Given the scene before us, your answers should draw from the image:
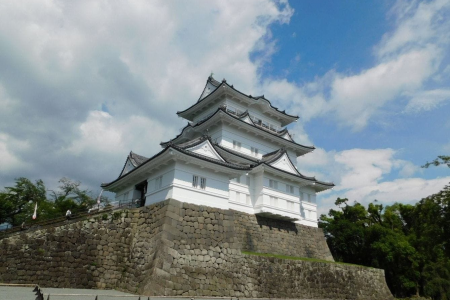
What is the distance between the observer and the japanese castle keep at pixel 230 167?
16438 millimetres

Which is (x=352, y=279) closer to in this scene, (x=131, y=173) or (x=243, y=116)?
(x=243, y=116)

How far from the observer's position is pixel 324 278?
19844 mm

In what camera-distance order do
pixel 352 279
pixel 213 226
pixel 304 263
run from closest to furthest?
1. pixel 213 226
2. pixel 304 263
3. pixel 352 279

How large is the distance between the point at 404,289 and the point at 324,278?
49.1 ft

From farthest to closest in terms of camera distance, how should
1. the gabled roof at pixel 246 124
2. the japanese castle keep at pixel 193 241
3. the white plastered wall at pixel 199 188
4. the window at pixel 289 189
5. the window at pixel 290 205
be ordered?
the gabled roof at pixel 246 124 < the window at pixel 289 189 < the window at pixel 290 205 < the white plastered wall at pixel 199 188 < the japanese castle keep at pixel 193 241

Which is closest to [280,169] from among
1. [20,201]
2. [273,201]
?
[273,201]

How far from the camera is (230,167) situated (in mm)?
17422

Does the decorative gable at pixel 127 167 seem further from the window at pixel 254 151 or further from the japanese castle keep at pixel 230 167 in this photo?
the window at pixel 254 151

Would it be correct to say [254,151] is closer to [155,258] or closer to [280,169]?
[280,169]

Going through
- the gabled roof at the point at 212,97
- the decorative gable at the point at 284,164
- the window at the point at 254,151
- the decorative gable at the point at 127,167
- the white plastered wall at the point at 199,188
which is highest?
the gabled roof at the point at 212,97

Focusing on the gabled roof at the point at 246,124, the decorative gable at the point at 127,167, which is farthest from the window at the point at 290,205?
A: the decorative gable at the point at 127,167

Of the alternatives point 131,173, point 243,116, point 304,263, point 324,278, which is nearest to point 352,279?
point 324,278

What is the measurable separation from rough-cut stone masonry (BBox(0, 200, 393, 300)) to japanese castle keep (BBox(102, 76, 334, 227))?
135 cm

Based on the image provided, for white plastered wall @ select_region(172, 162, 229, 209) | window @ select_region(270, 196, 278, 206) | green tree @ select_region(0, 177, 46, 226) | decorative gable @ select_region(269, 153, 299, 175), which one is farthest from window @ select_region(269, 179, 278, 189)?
green tree @ select_region(0, 177, 46, 226)
